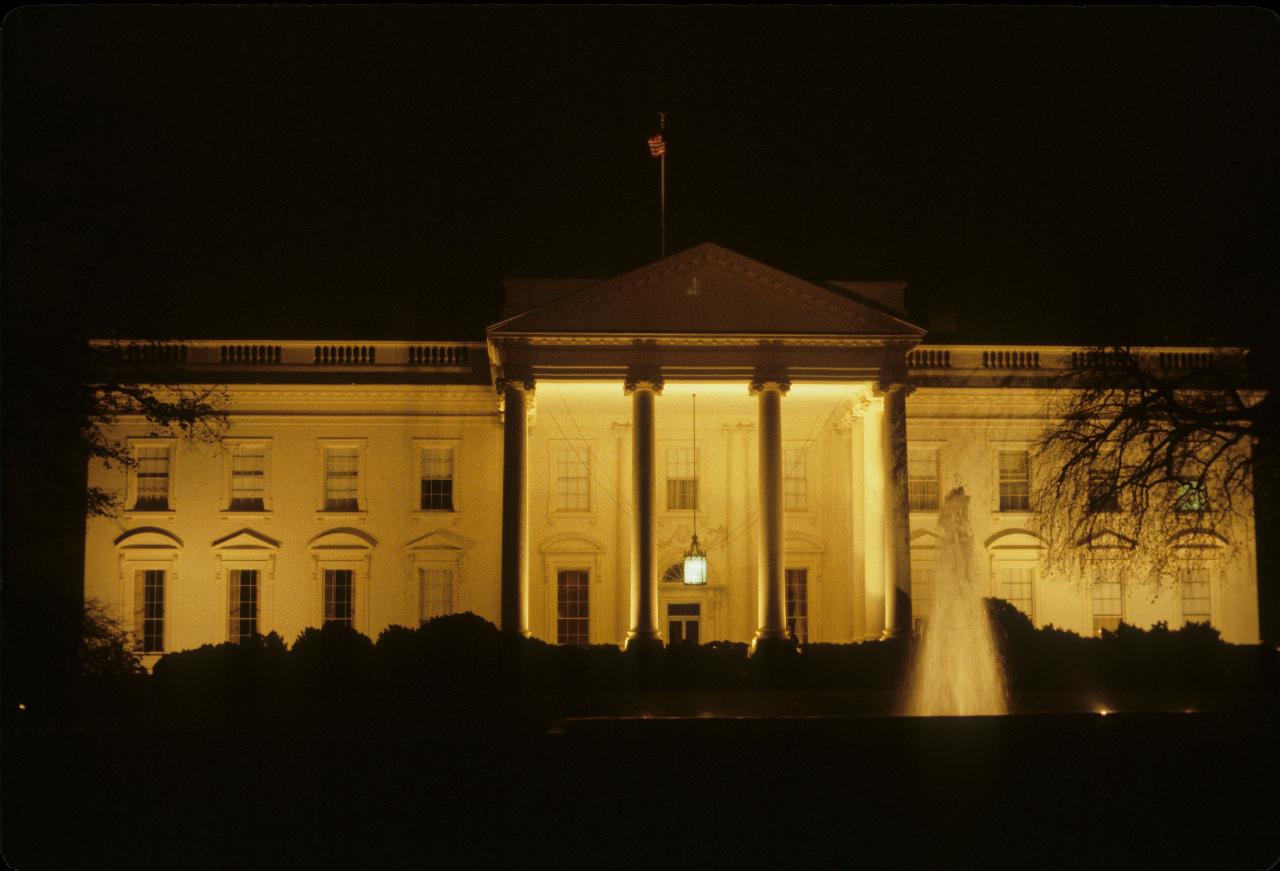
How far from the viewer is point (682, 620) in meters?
39.2

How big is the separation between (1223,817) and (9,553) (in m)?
17.0

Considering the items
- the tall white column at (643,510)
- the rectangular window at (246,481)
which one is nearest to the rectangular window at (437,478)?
the rectangular window at (246,481)

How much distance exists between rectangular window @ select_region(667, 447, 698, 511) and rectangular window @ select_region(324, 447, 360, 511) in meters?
8.34

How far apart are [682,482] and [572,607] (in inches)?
176

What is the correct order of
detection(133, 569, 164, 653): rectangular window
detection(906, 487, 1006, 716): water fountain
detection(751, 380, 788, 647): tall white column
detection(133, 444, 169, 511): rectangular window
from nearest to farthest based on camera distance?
detection(906, 487, 1006, 716): water fountain < detection(751, 380, 788, 647): tall white column < detection(133, 569, 164, 653): rectangular window < detection(133, 444, 169, 511): rectangular window

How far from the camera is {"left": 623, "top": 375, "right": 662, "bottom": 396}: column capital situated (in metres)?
34.6

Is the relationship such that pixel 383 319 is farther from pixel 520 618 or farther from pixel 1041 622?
pixel 1041 622

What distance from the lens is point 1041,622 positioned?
3859 centimetres

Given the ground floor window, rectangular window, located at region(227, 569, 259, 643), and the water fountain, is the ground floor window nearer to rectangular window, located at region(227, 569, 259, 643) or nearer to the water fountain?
the water fountain

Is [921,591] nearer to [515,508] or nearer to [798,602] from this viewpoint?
[798,602]

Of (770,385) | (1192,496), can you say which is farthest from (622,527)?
(1192,496)

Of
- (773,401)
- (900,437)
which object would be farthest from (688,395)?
(900,437)

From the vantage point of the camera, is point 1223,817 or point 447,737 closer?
point 1223,817

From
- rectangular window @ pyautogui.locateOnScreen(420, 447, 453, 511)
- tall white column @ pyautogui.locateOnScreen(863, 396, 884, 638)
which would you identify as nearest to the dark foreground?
tall white column @ pyautogui.locateOnScreen(863, 396, 884, 638)
